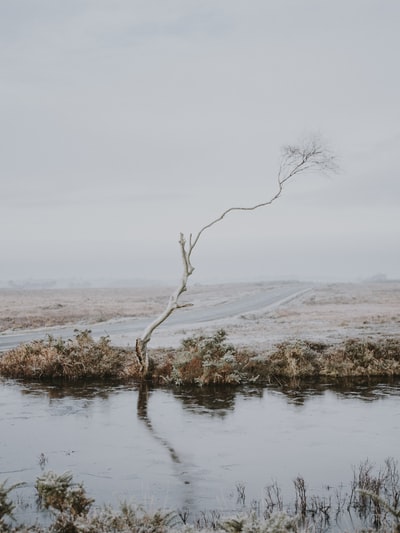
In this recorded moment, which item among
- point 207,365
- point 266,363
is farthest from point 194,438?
point 266,363

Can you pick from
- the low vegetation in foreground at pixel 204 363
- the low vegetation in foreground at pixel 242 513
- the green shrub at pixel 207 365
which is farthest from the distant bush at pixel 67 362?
the low vegetation in foreground at pixel 242 513

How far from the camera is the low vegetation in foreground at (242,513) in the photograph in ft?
24.9

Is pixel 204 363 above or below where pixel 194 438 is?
above

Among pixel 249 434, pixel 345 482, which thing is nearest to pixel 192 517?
pixel 345 482

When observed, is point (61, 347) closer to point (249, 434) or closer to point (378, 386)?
point (249, 434)

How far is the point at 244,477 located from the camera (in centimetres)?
1145

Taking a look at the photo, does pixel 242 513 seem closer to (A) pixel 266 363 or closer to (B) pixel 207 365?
(B) pixel 207 365

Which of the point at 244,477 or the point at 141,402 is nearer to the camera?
the point at 244,477

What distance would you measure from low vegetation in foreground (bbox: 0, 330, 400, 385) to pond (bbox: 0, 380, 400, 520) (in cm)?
123

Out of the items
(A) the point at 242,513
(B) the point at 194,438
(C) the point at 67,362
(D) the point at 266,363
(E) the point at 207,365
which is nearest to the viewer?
(A) the point at 242,513

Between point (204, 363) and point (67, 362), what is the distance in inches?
230

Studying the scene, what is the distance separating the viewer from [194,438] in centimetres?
1430

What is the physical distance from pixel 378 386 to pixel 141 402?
915 centimetres

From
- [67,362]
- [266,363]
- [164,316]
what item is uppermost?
[164,316]
